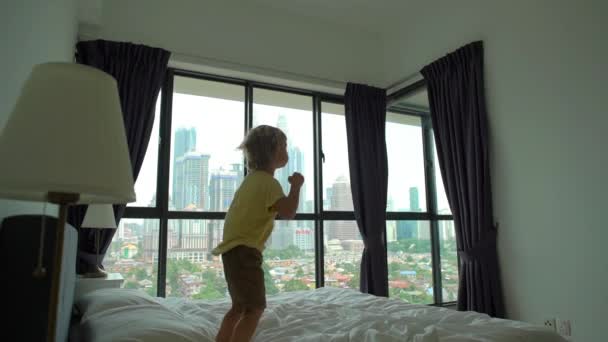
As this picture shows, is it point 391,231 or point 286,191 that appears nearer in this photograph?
point 286,191

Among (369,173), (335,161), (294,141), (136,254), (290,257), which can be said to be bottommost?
(290,257)

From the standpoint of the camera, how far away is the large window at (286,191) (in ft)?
10.6

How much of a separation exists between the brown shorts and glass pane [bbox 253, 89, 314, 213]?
2.28 meters

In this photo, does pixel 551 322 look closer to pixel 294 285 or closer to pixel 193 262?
pixel 294 285

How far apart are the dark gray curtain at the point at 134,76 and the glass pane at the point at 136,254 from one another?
23 centimetres

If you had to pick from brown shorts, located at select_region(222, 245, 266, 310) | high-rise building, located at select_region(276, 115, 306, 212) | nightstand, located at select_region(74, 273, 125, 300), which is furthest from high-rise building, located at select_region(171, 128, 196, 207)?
brown shorts, located at select_region(222, 245, 266, 310)

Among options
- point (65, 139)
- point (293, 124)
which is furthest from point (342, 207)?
point (65, 139)

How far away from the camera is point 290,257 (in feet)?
12.2

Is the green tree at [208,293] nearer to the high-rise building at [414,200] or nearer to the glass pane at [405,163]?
the glass pane at [405,163]

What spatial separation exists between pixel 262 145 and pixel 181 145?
1.98 meters

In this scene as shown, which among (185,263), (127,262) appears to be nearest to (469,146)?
(185,263)

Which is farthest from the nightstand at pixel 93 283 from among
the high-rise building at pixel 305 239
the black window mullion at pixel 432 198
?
the black window mullion at pixel 432 198

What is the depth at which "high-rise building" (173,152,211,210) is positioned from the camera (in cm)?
334

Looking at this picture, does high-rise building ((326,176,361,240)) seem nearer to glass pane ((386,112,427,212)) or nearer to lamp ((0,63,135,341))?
glass pane ((386,112,427,212))
